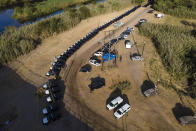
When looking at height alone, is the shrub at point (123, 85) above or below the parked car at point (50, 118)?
above

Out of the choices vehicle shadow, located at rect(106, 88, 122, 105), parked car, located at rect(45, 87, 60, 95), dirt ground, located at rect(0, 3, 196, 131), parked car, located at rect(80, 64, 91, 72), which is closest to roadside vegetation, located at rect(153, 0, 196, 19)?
dirt ground, located at rect(0, 3, 196, 131)

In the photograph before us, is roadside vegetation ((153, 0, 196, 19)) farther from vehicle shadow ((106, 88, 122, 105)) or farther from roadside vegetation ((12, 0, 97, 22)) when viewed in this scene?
vehicle shadow ((106, 88, 122, 105))

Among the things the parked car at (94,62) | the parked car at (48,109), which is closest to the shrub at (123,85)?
the parked car at (94,62)

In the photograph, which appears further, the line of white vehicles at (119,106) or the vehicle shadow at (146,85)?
the vehicle shadow at (146,85)

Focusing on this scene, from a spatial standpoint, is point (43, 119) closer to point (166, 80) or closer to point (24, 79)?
point (24, 79)

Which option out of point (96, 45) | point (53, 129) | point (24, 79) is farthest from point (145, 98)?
point (24, 79)

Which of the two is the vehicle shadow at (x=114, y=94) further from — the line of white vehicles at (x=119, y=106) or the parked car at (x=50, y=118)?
the parked car at (x=50, y=118)

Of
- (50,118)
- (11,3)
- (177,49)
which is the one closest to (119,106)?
(50,118)
